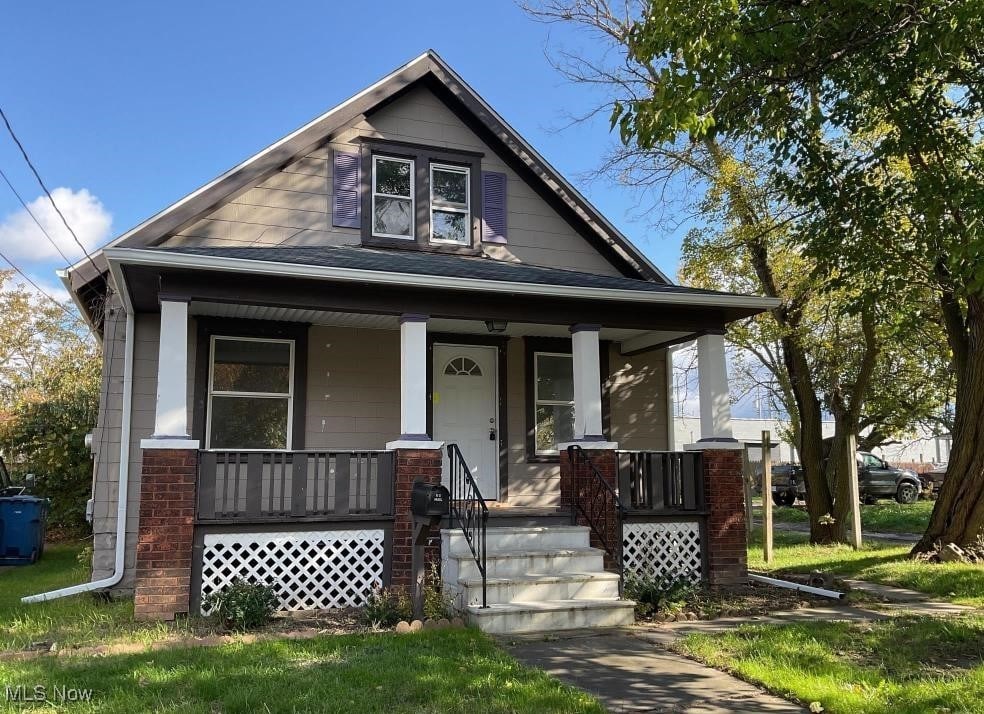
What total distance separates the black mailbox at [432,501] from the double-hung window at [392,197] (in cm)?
433

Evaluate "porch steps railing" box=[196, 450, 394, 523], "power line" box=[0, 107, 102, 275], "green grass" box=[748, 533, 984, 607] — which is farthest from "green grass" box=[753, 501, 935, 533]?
"power line" box=[0, 107, 102, 275]

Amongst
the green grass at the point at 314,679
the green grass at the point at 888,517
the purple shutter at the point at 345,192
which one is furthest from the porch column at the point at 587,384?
the green grass at the point at 888,517

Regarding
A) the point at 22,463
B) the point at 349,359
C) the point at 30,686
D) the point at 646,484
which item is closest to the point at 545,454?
the point at 646,484

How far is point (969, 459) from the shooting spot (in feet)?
33.5

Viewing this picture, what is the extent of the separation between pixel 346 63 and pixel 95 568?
992 cm

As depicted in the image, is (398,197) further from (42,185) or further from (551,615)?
(551,615)

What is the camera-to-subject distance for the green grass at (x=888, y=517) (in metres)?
17.2

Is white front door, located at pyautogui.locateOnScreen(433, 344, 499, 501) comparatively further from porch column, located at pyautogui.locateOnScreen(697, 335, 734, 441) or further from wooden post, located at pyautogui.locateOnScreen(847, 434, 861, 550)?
wooden post, located at pyautogui.locateOnScreen(847, 434, 861, 550)

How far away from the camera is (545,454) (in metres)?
11.0

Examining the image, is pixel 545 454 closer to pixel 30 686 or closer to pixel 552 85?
pixel 30 686

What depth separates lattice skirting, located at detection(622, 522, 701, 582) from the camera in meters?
9.20

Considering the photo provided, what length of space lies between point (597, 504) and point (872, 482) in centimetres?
1833

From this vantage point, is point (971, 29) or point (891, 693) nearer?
point (891, 693)

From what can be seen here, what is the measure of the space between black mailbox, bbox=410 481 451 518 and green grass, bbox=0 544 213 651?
2.26 metres
